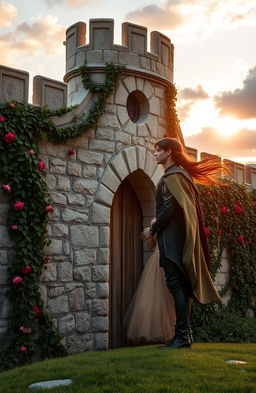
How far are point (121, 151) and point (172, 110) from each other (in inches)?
51.3

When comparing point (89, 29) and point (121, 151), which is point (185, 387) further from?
point (89, 29)

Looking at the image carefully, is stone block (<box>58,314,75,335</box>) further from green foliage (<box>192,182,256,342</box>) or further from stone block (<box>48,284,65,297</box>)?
green foliage (<box>192,182,256,342</box>)

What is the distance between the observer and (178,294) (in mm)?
5289

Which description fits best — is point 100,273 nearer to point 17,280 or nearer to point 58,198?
point 58,198

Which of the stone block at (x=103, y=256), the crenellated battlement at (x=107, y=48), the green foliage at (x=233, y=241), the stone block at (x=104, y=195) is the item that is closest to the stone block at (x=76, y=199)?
the stone block at (x=104, y=195)

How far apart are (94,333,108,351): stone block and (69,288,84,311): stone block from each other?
43 centimetres

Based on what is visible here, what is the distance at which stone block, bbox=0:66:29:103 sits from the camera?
5848mm

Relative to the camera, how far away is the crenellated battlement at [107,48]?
702cm

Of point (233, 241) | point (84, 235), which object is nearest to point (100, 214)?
point (84, 235)

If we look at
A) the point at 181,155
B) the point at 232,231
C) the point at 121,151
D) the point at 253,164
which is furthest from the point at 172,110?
the point at 253,164

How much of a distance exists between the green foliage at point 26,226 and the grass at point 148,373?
0.78 meters

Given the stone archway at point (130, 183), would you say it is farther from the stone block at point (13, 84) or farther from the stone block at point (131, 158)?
the stone block at point (13, 84)

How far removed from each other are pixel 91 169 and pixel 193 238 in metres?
1.83

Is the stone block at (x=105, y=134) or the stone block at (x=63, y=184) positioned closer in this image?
the stone block at (x=63, y=184)
